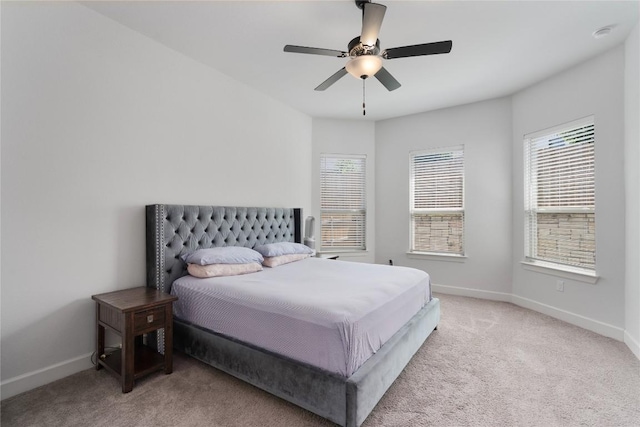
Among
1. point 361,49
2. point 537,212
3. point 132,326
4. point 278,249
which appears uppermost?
point 361,49

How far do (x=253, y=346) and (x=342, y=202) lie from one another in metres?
3.53

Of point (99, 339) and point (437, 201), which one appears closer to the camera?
point (99, 339)

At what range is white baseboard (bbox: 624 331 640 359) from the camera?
8.54 ft

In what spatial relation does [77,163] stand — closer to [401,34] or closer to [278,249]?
[278,249]

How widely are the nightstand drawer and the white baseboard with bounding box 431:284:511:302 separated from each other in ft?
13.4

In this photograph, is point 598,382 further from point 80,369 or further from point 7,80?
point 7,80

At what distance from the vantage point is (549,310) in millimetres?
3660

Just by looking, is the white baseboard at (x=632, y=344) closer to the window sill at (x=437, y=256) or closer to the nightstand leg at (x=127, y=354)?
the window sill at (x=437, y=256)

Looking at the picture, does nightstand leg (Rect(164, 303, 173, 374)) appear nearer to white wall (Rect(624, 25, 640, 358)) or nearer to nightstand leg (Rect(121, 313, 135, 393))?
nightstand leg (Rect(121, 313, 135, 393))

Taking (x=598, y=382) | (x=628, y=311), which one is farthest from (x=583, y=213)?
(x=598, y=382)

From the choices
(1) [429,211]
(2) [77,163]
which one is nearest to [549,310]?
(1) [429,211]

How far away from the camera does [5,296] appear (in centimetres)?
200

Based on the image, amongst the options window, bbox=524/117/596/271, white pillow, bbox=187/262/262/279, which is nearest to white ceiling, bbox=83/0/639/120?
window, bbox=524/117/596/271

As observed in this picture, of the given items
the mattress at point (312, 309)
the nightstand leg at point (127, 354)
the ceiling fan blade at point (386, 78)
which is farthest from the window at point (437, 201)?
the nightstand leg at point (127, 354)
